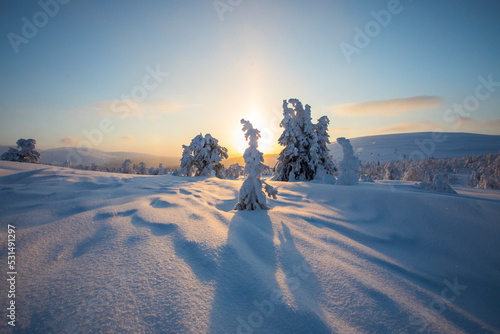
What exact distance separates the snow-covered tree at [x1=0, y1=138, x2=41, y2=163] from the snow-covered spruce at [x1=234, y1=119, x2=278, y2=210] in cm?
2048

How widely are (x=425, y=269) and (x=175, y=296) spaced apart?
3.22m

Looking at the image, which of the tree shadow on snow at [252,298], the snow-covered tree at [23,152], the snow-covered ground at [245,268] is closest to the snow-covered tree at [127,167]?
the snow-covered tree at [23,152]

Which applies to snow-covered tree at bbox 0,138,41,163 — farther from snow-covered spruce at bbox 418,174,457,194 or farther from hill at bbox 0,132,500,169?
hill at bbox 0,132,500,169

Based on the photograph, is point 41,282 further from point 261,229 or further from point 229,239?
point 261,229

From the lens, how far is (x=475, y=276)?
2533 millimetres

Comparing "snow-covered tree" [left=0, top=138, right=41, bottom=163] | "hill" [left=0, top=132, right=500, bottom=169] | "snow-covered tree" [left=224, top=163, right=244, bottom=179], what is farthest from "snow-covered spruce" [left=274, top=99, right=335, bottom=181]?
"hill" [left=0, top=132, right=500, bottom=169]

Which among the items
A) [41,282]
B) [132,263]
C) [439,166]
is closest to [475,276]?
[132,263]

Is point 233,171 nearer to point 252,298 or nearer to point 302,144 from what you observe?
point 302,144

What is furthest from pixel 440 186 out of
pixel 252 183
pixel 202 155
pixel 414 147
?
pixel 414 147

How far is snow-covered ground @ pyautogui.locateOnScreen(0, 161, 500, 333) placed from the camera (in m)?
1.59

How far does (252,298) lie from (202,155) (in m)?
14.4

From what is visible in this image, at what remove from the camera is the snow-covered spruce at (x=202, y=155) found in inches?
610

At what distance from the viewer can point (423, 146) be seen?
282 ft

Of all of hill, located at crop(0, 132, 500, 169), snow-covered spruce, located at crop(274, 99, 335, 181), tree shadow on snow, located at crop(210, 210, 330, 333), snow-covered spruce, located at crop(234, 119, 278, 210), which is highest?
hill, located at crop(0, 132, 500, 169)
